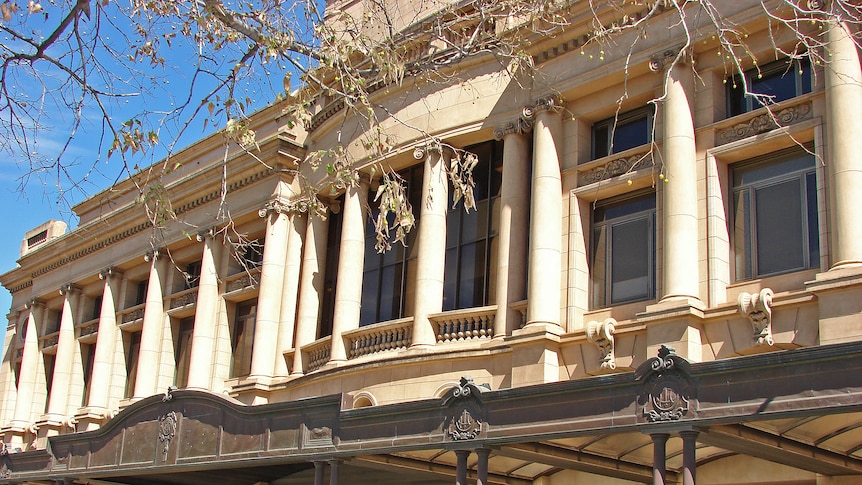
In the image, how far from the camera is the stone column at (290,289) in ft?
89.2

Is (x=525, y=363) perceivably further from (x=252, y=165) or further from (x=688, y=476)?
→ (x=252, y=165)

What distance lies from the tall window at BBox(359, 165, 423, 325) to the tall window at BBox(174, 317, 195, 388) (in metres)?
8.04

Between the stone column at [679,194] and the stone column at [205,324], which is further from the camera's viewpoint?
the stone column at [205,324]

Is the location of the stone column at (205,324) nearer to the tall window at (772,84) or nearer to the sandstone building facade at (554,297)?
the sandstone building facade at (554,297)

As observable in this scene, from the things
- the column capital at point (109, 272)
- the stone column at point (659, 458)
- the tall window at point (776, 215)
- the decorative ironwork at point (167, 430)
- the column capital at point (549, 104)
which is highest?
the column capital at point (109, 272)

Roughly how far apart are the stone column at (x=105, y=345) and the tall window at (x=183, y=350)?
3482 mm

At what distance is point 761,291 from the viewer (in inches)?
695

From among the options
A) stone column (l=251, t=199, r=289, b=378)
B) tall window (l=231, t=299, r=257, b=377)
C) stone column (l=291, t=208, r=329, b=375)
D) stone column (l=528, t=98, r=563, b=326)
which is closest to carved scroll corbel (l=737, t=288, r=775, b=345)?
stone column (l=528, t=98, r=563, b=326)

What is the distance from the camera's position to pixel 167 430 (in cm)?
2223

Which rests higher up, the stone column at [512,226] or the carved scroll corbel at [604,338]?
the stone column at [512,226]

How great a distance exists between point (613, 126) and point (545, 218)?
2.26 meters

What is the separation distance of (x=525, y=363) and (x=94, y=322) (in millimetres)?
21080

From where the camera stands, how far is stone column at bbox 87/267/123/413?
3462 centimetres

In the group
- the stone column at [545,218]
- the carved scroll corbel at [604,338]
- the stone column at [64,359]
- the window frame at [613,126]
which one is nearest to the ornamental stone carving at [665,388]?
the carved scroll corbel at [604,338]
